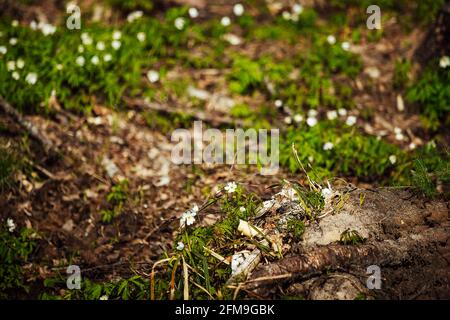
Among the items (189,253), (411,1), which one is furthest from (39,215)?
(411,1)

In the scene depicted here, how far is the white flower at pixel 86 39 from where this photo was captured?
4.78m

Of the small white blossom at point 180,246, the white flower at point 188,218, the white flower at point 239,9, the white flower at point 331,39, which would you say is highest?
the white flower at point 239,9

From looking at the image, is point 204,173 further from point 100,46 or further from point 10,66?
point 10,66

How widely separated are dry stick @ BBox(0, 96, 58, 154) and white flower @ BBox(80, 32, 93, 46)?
1.25 metres

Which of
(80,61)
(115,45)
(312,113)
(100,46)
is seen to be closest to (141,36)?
(115,45)

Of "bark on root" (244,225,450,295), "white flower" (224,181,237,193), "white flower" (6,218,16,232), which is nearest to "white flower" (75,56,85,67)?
"white flower" (6,218,16,232)

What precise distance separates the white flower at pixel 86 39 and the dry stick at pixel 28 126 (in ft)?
4.12

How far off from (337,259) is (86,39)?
13.7ft

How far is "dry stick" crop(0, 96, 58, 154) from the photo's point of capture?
4184mm

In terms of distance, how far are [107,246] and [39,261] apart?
0.63 m

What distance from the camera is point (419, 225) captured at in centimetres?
268

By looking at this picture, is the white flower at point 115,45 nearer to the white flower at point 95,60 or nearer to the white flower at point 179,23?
the white flower at point 95,60

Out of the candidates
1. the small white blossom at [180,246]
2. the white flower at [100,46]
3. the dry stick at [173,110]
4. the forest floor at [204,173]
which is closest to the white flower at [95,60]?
the white flower at [100,46]

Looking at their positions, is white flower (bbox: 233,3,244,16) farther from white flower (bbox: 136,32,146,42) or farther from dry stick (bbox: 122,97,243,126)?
dry stick (bbox: 122,97,243,126)
